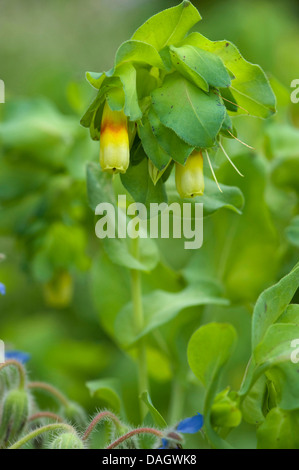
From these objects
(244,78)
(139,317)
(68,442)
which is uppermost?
(244,78)

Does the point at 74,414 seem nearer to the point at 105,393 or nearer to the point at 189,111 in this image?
the point at 105,393

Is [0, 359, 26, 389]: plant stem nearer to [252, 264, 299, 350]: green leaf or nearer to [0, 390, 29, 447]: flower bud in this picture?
[0, 390, 29, 447]: flower bud

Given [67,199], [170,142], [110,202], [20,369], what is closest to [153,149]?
[170,142]

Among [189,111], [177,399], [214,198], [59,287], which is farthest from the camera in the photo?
[59,287]

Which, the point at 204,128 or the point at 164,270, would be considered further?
the point at 164,270

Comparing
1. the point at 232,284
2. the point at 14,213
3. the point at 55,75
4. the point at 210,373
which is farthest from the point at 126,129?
the point at 55,75

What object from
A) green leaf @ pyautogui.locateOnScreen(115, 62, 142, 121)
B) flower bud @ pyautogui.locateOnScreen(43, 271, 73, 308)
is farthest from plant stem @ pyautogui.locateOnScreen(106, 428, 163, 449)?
flower bud @ pyautogui.locateOnScreen(43, 271, 73, 308)

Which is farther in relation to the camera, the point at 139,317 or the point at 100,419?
the point at 139,317
